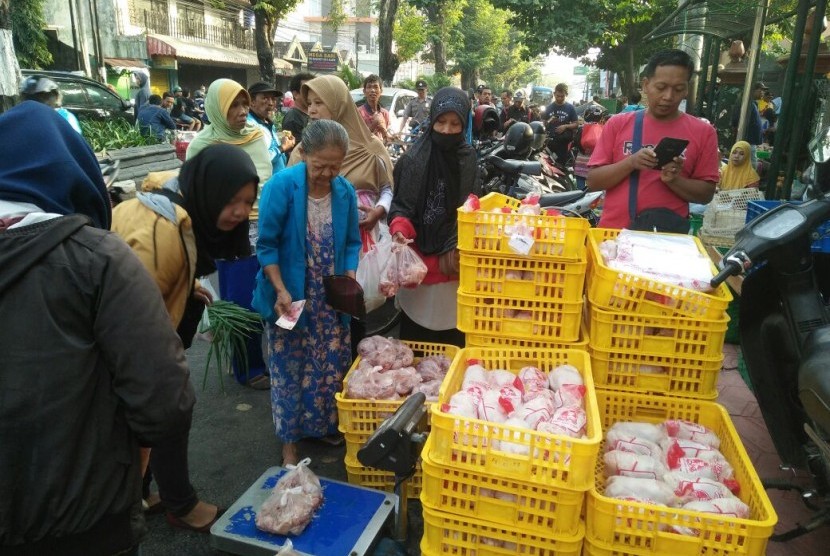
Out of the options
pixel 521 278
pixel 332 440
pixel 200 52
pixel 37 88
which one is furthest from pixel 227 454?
pixel 200 52

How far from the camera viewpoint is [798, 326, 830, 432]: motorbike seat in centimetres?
188

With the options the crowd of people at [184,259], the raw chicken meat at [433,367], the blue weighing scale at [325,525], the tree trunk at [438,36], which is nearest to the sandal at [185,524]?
the crowd of people at [184,259]

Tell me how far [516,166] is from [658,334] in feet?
14.1

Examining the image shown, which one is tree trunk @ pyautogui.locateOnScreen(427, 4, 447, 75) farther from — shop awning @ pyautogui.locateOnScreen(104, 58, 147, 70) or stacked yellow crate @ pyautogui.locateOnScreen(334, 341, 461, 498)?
stacked yellow crate @ pyautogui.locateOnScreen(334, 341, 461, 498)

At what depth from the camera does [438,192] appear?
3326 millimetres

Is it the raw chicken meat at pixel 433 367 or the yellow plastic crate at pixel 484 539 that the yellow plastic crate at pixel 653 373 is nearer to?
the yellow plastic crate at pixel 484 539

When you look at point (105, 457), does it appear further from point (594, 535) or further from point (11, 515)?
point (594, 535)

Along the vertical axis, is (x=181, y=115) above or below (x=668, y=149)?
below

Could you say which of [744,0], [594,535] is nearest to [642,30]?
[744,0]

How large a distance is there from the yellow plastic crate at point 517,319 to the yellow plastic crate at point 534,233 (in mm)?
207

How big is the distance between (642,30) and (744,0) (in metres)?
15.5

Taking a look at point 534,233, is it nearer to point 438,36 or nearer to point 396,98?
point 396,98

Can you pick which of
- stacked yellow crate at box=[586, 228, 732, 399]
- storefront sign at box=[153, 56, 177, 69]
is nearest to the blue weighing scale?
stacked yellow crate at box=[586, 228, 732, 399]

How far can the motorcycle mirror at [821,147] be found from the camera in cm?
242
